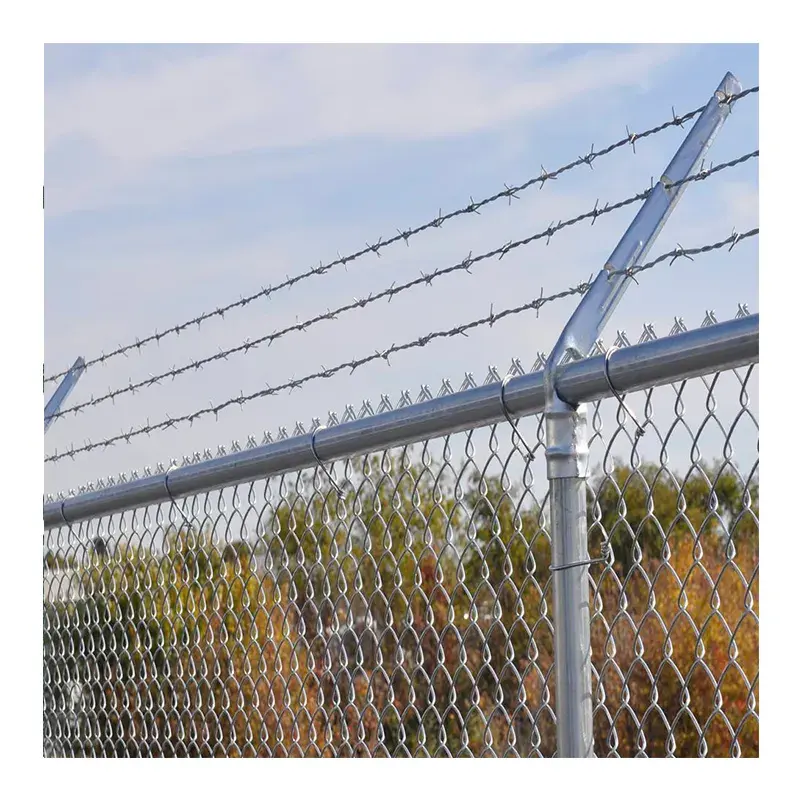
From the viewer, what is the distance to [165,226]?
28.1 feet

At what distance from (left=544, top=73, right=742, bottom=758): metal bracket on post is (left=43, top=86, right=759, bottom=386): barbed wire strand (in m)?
0.10

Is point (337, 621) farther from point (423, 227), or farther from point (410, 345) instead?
point (423, 227)

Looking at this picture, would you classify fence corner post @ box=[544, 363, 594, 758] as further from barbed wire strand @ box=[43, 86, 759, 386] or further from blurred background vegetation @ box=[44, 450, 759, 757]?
barbed wire strand @ box=[43, 86, 759, 386]

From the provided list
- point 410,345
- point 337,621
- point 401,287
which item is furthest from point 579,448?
point 337,621

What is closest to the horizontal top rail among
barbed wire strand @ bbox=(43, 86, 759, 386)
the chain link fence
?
the chain link fence

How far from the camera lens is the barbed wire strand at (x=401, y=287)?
206 cm

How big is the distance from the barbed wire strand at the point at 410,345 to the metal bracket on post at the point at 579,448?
5 cm

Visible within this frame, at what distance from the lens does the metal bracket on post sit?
1917mm

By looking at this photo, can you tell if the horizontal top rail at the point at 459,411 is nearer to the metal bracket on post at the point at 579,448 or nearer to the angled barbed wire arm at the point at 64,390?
the metal bracket on post at the point at 579,448

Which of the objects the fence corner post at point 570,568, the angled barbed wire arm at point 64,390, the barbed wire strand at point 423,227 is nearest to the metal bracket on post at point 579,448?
the fence corner post at point 570,568

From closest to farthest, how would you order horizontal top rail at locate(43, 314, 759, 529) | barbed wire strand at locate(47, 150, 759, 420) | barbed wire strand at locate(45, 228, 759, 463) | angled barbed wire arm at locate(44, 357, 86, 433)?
horizontal top rail at locate(43, 314, 759, 529), barbed wire strand at locate(45, 228, 759, 463), barbed wire strand at locate(47, 150, 759, 420), angled barbed wire arm at locate(44, 357, 86, 433)

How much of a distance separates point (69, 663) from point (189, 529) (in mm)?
1354

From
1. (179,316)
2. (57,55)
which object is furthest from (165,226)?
(57,55)
